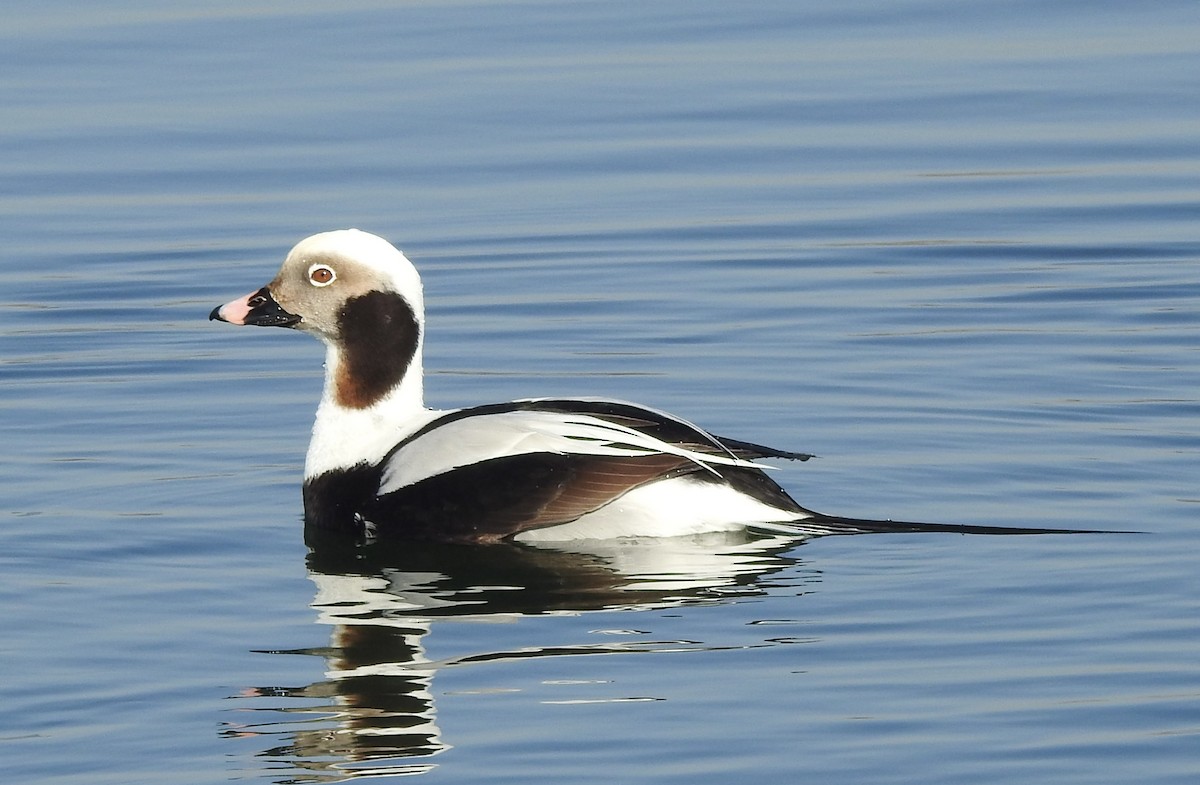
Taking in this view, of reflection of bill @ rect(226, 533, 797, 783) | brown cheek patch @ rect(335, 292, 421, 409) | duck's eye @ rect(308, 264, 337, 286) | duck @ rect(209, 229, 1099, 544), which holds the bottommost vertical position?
reflection of bill @ rect(226, 533, 797, 783)

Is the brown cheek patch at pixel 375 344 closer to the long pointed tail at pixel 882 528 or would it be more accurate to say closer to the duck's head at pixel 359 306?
the duck's head at pixel 359 306

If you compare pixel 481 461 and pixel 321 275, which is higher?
pixel 321 275

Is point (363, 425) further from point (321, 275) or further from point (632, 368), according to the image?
point (632, 368)

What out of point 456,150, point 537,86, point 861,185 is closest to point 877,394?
point 861,185

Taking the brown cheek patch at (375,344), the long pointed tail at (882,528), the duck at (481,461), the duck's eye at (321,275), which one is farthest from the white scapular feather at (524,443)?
the duck's eye at (321,275)

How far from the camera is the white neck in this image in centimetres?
951

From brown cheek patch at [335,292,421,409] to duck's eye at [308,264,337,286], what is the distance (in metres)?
0.12

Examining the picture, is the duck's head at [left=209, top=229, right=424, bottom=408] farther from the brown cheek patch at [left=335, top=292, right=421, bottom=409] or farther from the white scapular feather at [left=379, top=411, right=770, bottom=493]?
the white scapular feather at [left=379, top=411, right=770, bottom=493]

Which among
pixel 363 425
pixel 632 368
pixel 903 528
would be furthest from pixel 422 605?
pixel 632 368

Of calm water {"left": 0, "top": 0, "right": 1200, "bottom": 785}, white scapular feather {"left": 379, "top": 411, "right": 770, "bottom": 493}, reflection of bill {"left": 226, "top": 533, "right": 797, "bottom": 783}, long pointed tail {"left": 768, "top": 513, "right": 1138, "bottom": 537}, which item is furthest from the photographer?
white scapular feather {"left": 379, "top": 411, "right": 770, "bottom": 493}

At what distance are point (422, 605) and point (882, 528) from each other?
168 cm

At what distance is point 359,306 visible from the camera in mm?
9586

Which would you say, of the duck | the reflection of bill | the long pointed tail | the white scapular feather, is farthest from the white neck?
the long pointed tail

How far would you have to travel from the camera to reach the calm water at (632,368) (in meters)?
7.01
